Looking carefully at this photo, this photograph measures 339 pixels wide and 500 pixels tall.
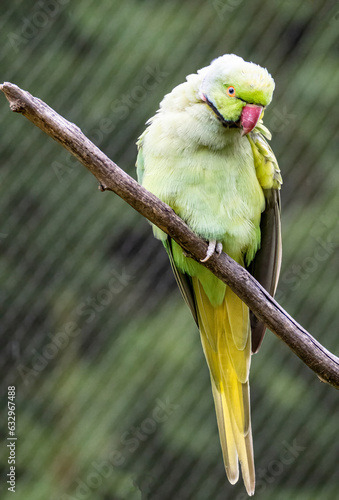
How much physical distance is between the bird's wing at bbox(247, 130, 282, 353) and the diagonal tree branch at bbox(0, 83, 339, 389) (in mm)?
239

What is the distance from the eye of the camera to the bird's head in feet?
3.68

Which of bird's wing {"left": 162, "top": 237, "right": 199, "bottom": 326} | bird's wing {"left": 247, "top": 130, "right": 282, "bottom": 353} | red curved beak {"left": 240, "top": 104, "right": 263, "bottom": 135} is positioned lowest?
bird's wing {"left": 162, "top": 237, "right": 199, "bottom": 326}

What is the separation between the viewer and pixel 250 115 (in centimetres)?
113

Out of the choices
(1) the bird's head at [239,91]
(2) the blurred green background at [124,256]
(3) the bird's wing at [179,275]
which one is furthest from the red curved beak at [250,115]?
(2) the blurred green background at [124,256]

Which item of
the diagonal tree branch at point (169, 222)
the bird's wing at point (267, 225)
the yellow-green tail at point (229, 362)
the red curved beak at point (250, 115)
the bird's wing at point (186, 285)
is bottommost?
the yellow-green tail at point (229, 362)

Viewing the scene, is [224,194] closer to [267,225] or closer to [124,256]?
[267,225]

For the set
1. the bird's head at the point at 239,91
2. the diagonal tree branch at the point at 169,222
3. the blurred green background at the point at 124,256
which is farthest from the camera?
the blurred green background at the point at 124,256

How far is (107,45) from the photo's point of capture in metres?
1.78

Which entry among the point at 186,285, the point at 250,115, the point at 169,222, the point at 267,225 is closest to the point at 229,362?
the point at 186,285

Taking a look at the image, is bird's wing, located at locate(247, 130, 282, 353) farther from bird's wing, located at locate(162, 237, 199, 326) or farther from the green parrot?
bird's wing, located at locate(162, 237, 199, 326)

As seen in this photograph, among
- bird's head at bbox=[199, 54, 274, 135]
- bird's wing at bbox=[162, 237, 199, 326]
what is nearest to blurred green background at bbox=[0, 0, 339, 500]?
bird's wing at bbox=[162, 237, 199, 326]

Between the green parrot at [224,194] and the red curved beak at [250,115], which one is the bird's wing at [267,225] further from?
the red curved beak at [250,115]

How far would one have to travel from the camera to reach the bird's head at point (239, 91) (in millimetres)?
1122

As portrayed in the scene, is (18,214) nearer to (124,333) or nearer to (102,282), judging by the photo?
(102,282)
